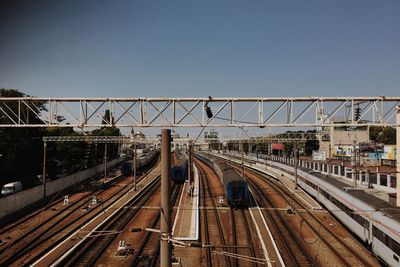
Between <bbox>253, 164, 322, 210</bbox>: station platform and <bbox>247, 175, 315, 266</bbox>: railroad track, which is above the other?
<bbox>253, 164, 322, 210</bbox>: station platform

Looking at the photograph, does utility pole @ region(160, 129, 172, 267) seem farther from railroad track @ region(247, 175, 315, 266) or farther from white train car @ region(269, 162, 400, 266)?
railroad track @ region(247, 175, 315, 266)

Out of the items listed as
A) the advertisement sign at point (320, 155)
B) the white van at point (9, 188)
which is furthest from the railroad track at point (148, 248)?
the advertisement sign at point (320, 155)

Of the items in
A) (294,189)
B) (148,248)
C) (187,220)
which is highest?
(294,189)

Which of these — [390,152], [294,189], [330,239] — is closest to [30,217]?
[330,239]

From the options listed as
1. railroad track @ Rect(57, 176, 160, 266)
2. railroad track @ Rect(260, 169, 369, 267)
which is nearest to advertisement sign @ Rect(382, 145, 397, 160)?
railroad track @ Rect(260, 169, 369, 267)

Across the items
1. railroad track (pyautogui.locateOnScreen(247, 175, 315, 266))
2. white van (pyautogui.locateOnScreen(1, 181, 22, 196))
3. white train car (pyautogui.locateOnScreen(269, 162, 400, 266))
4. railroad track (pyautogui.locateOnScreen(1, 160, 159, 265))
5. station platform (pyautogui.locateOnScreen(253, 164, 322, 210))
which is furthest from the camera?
white van (pyautogui.locateOnScreen(1, 181, 22, 196))

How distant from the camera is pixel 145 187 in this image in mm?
45250

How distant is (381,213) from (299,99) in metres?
7.21

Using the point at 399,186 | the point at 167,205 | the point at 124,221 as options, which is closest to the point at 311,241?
the point at 399,186

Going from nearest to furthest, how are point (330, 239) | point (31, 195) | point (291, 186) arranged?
point (330, 239) < point (31, 195) < point (291, 186)

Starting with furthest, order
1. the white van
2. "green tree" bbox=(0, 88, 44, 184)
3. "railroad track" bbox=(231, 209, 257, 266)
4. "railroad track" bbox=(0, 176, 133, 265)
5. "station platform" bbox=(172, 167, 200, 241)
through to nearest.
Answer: "green tree" bbox=(0, 88, 44, 184), the white van, "station platform" bbox=(172, 167, 200, 241), "railroad track" bbox=(0, 176, 133, 265), "railroad track" bbox=(231, 209, 257, 266)

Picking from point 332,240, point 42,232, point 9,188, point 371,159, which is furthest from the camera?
point 371,159

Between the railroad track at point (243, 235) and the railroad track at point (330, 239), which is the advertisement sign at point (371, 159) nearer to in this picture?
the railroad track at point (330, 239)

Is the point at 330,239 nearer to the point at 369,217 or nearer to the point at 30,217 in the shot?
the point at 369,217
